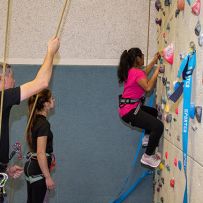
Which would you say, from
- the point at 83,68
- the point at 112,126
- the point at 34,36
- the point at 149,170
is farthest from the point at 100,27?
the point at 149,170

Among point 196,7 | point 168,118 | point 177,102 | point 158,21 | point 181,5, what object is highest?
point 158,21

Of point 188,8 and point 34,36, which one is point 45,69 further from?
point 34,36

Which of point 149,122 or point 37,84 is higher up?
point 37,84

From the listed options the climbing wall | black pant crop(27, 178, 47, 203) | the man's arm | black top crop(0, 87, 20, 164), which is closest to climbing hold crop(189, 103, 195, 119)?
the climbing wall

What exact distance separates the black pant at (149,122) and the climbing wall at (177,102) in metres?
0.06

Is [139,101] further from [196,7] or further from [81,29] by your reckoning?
[196,7]

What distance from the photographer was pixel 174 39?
A: 2623 mm

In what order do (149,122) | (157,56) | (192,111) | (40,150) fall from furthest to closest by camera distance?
(157,56)
(149,122)
(40,150)
(192,111)

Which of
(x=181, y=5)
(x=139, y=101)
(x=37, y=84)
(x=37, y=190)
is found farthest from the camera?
(x=139, y=101)

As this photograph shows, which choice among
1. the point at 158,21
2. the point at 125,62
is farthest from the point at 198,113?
A: the point at 158,21

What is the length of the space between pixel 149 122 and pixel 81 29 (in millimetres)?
1207

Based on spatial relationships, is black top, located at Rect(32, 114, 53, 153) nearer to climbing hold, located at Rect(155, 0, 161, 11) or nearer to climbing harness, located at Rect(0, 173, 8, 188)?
climbing harness, located at Rect(0, 173, 8, 188)

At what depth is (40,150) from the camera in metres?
2.74

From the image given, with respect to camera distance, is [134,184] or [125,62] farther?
[134,184]
